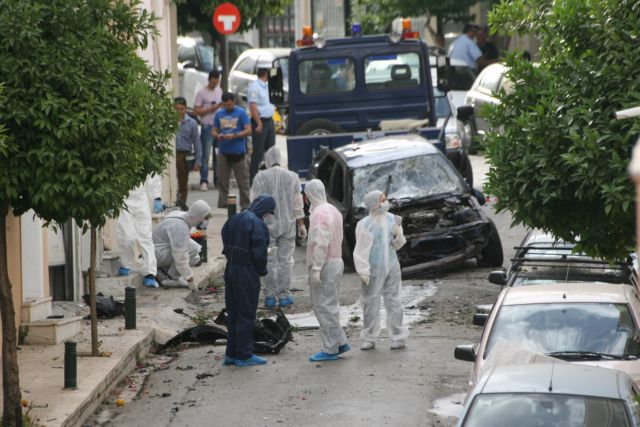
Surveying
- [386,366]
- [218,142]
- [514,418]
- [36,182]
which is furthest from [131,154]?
[218,142]

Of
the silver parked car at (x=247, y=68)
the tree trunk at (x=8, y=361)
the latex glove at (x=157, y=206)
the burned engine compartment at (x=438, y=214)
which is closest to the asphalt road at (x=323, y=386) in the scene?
the tree trunk at (x=8, y=361)

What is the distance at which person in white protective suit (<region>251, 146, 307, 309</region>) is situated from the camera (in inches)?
667

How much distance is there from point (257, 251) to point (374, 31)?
29.5 metres

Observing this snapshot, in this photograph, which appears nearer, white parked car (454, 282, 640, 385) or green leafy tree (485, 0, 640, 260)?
green leafy tree (485, 0, 640, 260)

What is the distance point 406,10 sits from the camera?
133 ft

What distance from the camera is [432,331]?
49.5 feet

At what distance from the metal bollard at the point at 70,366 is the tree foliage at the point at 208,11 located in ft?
63.5

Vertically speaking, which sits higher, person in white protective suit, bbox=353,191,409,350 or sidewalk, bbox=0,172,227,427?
person in white protective suit, bbox=353,191,409,350

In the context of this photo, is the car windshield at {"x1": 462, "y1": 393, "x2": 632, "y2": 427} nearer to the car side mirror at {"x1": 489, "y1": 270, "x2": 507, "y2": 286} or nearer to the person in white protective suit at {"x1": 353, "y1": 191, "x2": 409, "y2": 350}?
the car side mirror at {"x1": 489, "y1": 270, "x2": 507, "y2": 286}

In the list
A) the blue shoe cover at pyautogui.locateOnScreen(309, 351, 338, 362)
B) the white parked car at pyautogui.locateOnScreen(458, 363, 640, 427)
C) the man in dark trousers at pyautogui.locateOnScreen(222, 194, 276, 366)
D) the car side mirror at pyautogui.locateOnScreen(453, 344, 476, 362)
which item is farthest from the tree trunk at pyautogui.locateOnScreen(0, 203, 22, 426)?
the blue shoe cover at pyautogui.locateOnScreen(309, 351, 338, 362)

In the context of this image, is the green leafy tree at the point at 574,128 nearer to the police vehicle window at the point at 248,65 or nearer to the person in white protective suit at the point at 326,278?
the person in white protective suit at the point at 326,278

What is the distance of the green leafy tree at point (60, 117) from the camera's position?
33.3 ft

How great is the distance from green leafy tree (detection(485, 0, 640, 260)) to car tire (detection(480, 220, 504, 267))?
7.16 metres

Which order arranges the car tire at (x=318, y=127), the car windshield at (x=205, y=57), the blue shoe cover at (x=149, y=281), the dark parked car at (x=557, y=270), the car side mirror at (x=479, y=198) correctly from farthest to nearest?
1. the car windshield at (x=205, y=57)
2. the car tire at (x=318, y=127)
3. the car side mirror at (x=479, y=198)
4. the blue shoe cover at (x=149, y=281)
5. the dark parked car at (x=557, y=270)
